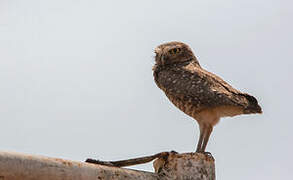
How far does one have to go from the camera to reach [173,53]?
10.2m

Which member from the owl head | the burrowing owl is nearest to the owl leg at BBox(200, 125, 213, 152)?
the burrowing owl

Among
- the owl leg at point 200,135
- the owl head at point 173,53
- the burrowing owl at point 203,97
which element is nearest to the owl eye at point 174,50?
the owl head at point 173,53

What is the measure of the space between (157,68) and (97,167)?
15.6 ft

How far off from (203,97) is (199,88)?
18 cm

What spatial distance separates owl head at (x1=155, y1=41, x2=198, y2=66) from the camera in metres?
10.1

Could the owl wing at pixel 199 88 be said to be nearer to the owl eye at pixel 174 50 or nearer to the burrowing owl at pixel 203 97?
the burrowing owl at pixel 203 97

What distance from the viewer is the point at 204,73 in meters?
9.54

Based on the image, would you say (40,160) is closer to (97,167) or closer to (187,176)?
(97,167)

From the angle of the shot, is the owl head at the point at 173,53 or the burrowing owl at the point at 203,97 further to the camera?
the owl head at the point at 173,53

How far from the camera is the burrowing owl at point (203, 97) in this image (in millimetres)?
8938

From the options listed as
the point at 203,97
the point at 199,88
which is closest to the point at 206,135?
the point at 203,97

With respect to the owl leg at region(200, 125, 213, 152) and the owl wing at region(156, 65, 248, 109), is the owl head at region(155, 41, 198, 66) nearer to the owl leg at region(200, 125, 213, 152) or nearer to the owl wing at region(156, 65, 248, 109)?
the owl wing at region(156, 65, 248, 109)

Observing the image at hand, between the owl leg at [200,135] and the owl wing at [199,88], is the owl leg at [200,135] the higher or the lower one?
the lower one

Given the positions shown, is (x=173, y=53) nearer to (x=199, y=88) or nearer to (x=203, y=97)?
(x=199, y=88)
